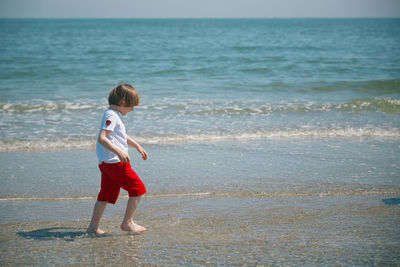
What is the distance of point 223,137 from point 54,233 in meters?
4.42

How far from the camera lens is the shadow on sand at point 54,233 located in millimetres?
3580

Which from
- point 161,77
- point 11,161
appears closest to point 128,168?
point 11,161

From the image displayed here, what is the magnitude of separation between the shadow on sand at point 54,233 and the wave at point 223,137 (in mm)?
3318

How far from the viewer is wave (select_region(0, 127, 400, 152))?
702 cm

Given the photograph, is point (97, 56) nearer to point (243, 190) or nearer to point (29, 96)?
point (29, 96)

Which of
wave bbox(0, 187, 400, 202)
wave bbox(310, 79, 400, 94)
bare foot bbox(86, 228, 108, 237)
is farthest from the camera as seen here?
wave bbox(310, 79, 400, 94)

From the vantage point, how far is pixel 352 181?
514 cm

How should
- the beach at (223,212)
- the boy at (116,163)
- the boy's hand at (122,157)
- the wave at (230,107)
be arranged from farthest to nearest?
the wave at (230,107) → the boy at (116,163) → the boy's hand at (122,157) → the beach at (223,212)

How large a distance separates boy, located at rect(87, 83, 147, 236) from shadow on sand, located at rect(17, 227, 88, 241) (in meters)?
0.14

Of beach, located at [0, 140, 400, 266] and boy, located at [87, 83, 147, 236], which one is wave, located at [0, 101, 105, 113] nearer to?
beach, located at [0, 140, 400, 266]

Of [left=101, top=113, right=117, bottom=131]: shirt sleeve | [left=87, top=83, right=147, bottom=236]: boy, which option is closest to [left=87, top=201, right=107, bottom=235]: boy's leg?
[left=87, top=83, right=147, bottom=236]: boy

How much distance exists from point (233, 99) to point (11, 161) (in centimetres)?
709

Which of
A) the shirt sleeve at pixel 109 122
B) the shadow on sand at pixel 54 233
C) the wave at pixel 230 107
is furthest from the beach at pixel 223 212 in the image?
the wave at pixel 230 107

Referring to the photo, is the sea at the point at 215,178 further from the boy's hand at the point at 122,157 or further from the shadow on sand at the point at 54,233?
the boy's hand at the point at 122,157
